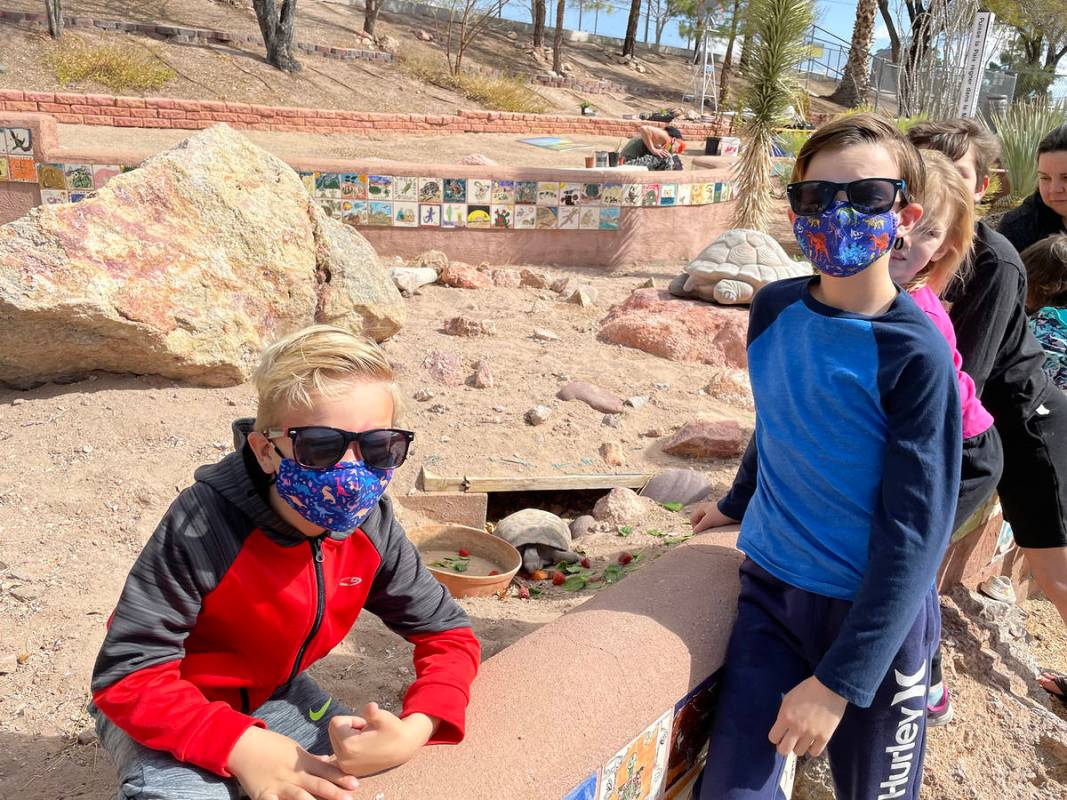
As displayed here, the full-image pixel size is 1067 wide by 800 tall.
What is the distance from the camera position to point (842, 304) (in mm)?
1838

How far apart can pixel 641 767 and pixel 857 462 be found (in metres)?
0.75

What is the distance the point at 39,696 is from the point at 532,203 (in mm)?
7105

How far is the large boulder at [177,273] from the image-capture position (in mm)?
4574

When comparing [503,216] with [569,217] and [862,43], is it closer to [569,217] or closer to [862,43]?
[569,217]

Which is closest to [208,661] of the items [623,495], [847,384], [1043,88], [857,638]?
[857,638]

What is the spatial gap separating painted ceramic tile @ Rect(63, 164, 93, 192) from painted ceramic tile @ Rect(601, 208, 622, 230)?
4.70 meters

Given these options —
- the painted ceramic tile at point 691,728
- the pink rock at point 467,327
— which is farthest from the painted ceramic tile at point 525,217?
the painted ceramic tile at point 691,728

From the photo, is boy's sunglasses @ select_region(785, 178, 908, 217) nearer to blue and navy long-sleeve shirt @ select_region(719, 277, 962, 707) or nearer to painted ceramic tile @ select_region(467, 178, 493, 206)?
blue and navy long-sleeve shirt @ select_region(719, 277, 962, 707)

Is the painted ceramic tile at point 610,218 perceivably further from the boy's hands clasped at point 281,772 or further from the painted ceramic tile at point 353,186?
the boy's hands clasped at point 281,772

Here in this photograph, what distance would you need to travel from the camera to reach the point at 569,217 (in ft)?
30.6

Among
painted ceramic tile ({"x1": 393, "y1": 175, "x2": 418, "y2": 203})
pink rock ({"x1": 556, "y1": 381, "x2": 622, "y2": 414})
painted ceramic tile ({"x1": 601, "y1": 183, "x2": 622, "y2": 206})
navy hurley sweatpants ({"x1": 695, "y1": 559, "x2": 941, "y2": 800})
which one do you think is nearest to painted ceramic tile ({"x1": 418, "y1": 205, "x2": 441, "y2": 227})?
painted ceramic tile ({"x1": 393, "y1": 175, "x2": 418, "y2": 203})

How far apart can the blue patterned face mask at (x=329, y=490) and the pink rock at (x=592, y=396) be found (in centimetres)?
384

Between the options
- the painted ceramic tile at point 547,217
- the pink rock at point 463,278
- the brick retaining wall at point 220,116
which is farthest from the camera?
the brick retaining wall at point 220,116

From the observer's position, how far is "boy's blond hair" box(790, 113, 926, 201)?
1.79 m
